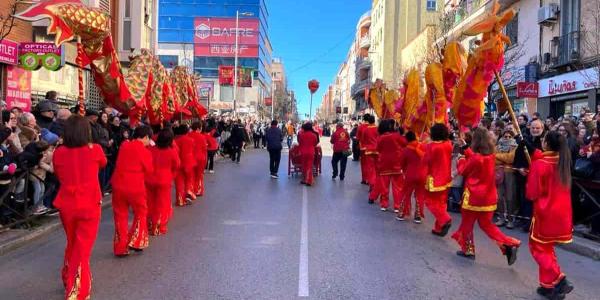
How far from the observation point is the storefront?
728 inches

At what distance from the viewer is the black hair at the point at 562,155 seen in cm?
556

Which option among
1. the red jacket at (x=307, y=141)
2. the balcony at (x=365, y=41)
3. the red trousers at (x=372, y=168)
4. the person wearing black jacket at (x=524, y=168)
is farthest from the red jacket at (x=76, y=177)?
the balcony at (x=365, y=41)

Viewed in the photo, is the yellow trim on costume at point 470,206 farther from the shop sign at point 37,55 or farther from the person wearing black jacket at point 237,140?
the person wearing black jacket at point 237,140

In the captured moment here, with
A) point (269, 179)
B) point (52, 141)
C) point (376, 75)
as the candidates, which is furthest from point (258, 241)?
point (376, 75)

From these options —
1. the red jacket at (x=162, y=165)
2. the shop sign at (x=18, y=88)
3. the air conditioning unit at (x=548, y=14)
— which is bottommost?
the red jacket at (x=162, y=165)

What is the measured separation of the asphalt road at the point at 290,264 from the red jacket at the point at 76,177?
3.05 ft

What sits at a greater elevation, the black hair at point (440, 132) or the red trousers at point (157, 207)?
the black hair at point (440, 132)

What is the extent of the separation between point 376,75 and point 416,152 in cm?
5536

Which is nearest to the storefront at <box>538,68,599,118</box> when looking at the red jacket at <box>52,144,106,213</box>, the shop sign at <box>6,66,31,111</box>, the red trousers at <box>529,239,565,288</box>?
the red trousers at <box>529,239,565,288</box>

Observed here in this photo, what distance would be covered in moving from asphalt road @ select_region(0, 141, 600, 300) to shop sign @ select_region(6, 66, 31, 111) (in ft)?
22.1

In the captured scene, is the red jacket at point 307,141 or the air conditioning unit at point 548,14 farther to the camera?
the air conditioning unit at point 548,14

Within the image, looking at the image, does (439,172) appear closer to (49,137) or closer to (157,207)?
(157,207)

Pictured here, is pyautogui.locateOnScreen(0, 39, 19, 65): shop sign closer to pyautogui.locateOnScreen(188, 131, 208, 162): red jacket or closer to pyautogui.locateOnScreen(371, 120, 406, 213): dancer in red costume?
pyautogui.locateOnScreen(188, 131, 208, 162): red jacket

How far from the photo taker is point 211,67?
77.1 metres
